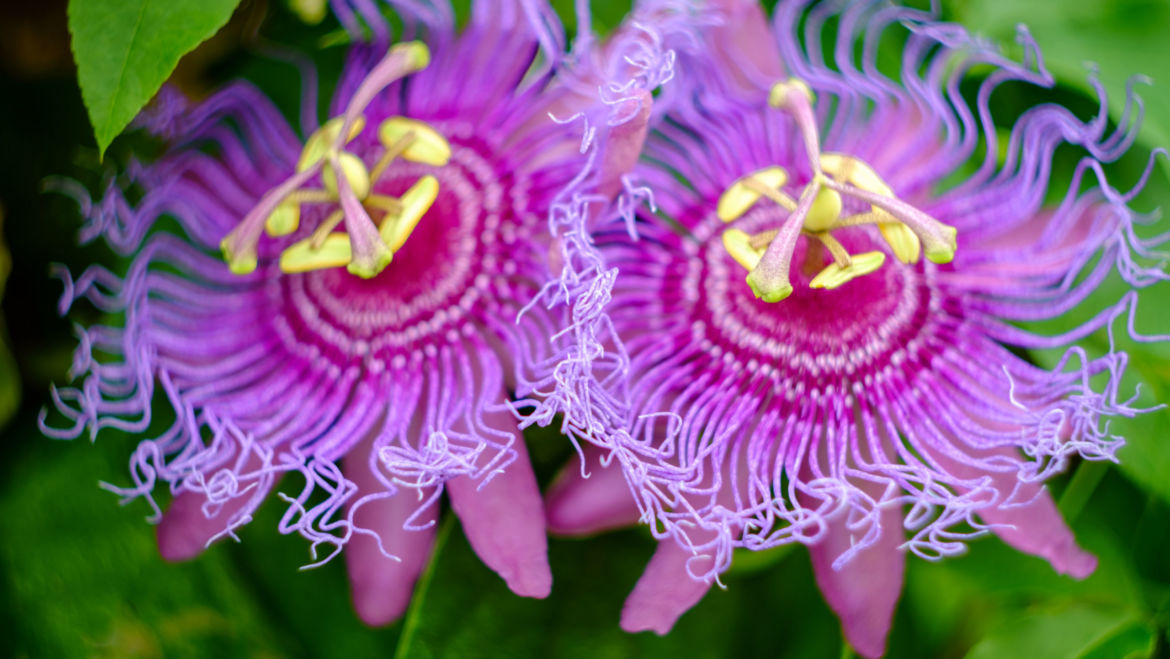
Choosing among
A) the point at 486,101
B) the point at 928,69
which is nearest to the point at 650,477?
the point at 486,101

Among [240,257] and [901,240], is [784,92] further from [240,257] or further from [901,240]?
[240,257]

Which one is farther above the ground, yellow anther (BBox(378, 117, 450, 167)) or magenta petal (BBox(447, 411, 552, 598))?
yellow anther (BBox(378, 117, 450, 167))

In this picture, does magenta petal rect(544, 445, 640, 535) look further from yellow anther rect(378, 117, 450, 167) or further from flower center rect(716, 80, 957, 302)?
yellow anther rect(378, 117, 450, 167)

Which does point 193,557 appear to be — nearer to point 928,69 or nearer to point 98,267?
point 98,267

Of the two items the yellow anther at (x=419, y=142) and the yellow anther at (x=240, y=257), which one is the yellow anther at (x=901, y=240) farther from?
the yellow anther at (x=240, y=257)

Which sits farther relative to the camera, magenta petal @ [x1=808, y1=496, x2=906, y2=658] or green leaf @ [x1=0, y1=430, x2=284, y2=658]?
green leaf @ [x1=0, y1=430, x2=284, y2=658]

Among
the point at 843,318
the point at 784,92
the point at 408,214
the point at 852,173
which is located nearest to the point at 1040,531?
the point at 843,318

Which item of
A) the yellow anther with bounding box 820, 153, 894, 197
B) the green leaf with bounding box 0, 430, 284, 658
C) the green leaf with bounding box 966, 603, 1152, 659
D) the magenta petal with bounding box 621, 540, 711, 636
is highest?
the yellow anther with bounding box 820, 153, 894, 197

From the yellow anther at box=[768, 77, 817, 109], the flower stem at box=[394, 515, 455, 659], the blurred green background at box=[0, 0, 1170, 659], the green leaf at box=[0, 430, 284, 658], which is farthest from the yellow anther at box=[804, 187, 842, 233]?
the green leaf at box=[0, 430, 284, 658]
